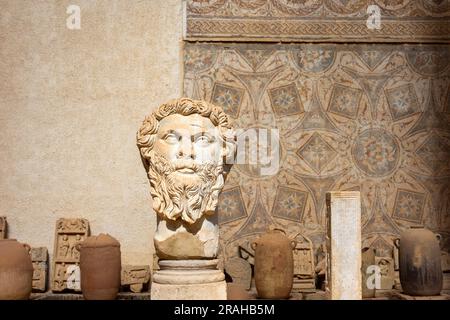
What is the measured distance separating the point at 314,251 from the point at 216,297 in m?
2.31

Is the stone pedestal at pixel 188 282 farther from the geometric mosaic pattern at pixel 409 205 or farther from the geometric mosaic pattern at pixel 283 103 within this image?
the geometric mosaic pattern at pixel 409 205

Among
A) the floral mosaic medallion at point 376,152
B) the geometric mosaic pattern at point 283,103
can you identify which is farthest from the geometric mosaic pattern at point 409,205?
the geometric mosaic pattern at point 283,103

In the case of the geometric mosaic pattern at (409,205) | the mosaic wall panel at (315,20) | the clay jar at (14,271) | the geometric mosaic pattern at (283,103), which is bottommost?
the clay jar at (14,271)

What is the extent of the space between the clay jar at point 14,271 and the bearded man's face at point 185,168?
5.17 feet

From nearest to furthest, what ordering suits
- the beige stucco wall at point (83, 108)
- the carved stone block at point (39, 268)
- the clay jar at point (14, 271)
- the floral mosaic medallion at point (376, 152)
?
the clay jar at point (14, 271), the carved stone block at point (39, 268), the beige stucco wall at point (83, 108), the floral mosaic medallion at point (376, 152)

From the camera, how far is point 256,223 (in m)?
6.27

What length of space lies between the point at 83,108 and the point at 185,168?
2673mm

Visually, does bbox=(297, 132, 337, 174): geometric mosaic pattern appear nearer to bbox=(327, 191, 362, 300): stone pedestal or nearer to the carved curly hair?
bbox=(327, 191, 362, 300): stone pedestal

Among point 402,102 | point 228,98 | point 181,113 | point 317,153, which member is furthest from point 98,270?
point 402,102

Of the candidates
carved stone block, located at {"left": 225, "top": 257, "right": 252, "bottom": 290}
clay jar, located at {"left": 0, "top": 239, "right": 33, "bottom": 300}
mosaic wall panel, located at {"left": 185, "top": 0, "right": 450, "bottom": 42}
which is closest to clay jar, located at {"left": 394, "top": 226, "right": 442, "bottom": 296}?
carved stone block, located at {"left": 225, "top": 257, "right": 252, "bottom": 290}

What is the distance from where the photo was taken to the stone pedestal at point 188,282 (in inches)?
159

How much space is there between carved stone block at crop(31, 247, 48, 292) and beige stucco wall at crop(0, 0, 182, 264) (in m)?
0.18

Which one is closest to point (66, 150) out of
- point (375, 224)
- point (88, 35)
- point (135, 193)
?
point (135, 193)

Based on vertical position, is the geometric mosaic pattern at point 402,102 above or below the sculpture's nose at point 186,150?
above
